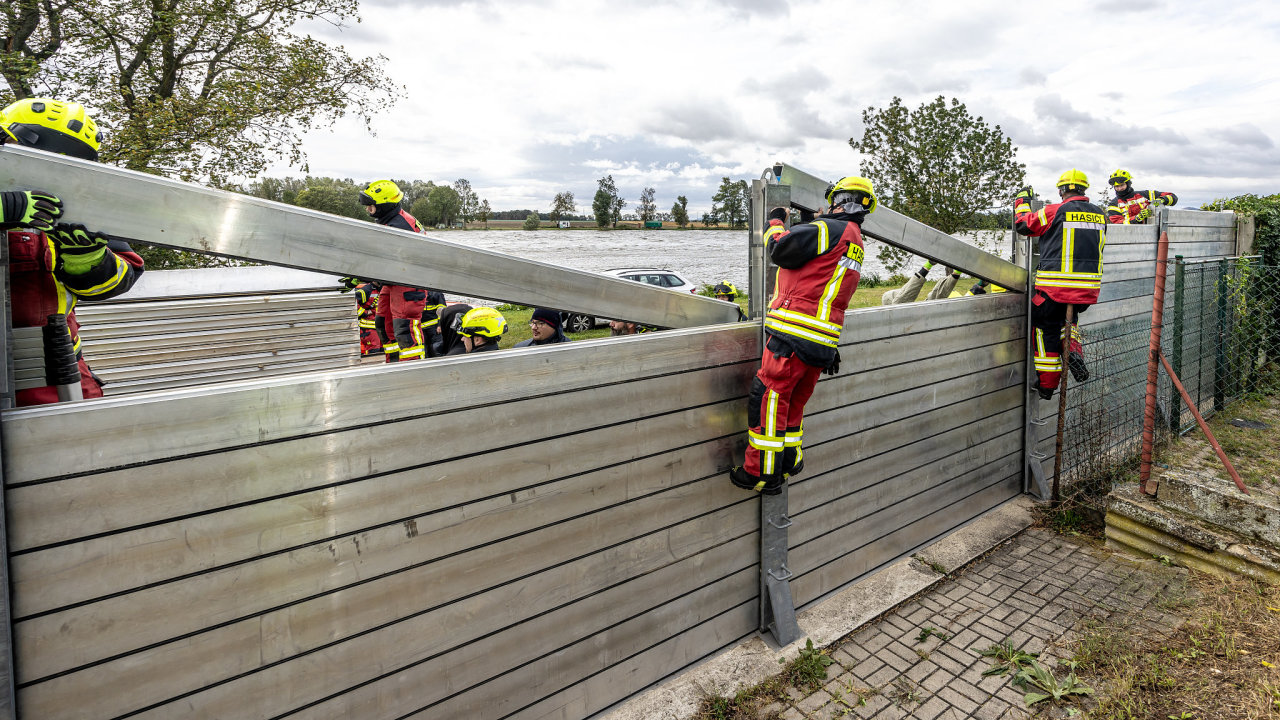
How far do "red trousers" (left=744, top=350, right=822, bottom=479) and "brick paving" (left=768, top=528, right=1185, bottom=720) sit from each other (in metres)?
1.11

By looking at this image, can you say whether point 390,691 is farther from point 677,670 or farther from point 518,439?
point 677,670

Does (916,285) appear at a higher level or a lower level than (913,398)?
higher

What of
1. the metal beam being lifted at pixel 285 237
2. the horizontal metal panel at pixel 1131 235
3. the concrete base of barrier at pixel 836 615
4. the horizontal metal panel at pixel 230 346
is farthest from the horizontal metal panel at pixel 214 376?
the horizontal metal panel at pixel 1131 235

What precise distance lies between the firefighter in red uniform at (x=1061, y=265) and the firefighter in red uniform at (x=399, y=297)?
208 inches

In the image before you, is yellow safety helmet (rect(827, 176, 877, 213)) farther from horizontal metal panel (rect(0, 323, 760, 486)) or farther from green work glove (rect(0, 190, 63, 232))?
green work glove (rect(0, 190, 63, 232))

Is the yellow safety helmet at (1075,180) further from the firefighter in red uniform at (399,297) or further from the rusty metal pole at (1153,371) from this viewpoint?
the firefighter in red uniform at (399,297)

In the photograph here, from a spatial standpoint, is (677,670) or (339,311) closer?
(677,670)

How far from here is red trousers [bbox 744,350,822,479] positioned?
3.06 meters

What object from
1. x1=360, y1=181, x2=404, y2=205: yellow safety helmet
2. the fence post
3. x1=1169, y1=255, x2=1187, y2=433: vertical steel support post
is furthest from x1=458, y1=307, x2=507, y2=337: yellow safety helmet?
the fence post

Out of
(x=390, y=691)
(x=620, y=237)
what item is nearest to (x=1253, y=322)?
(x=390, y=691)

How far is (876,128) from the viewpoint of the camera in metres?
19.8

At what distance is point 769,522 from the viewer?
3379 millimetres

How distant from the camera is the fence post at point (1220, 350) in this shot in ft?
22.3

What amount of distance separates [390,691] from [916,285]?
408cm
